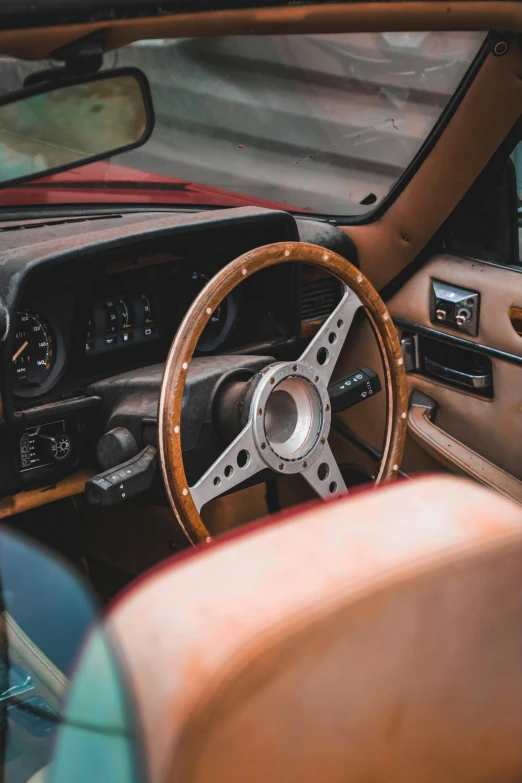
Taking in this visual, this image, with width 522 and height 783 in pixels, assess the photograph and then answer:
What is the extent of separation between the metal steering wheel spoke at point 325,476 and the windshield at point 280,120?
912 millimetres

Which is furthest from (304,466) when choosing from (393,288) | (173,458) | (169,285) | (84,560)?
(84,560)

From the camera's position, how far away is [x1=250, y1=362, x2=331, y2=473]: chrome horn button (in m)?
1.96

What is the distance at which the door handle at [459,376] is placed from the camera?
2455 mm

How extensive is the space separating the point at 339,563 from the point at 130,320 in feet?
5.35

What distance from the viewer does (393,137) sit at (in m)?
2.70

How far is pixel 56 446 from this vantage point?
221 cm

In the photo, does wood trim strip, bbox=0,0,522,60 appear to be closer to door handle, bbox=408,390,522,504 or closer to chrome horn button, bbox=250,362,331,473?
chrome horn button, bbox=250,362,331,473

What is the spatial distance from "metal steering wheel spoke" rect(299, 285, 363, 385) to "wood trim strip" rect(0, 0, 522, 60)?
69 cm

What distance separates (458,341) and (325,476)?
61 centimetres

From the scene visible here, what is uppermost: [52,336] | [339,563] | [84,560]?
[339,563]

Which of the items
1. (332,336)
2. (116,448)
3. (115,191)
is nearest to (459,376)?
(332,336)

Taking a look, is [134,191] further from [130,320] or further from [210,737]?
[210,737]

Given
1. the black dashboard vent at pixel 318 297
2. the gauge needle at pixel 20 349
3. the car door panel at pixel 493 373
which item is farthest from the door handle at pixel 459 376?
the gauge needle at pixel 20 349

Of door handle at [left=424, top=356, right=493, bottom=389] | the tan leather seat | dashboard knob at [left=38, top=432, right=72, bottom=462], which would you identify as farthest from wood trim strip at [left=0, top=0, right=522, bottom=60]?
dashboard knob at [left=38, top=432, right=72, bottom=462]
